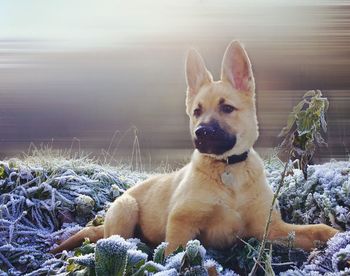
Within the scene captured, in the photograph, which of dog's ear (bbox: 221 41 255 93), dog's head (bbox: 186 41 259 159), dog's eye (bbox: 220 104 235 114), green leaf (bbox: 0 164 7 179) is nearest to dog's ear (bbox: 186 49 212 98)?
dog's head (bbox: 186 41 259 159)

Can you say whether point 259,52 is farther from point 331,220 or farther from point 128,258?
point 128,258

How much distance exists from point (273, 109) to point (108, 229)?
5.12 m

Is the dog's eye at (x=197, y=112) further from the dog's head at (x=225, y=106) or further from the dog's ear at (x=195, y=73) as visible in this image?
the dog's ear at (x=195, y=73)

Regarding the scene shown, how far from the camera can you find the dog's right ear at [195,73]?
139 inches

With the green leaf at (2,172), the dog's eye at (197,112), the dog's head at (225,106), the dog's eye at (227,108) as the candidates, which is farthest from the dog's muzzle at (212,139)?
the green leaf at (2,172)

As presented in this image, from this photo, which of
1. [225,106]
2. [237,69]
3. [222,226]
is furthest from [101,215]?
[237,69]

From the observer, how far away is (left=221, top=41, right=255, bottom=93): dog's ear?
132 inches

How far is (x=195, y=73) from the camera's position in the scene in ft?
11.7

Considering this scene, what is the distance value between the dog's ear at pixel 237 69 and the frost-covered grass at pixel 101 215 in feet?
3.06

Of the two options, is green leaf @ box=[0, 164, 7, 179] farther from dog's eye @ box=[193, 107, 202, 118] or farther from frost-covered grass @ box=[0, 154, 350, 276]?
dog's eye @ box=[193, 107, 202, 118]

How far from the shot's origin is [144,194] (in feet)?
12.1

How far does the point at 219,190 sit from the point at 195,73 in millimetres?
1040

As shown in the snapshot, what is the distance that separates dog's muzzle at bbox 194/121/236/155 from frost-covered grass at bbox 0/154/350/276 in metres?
0.61

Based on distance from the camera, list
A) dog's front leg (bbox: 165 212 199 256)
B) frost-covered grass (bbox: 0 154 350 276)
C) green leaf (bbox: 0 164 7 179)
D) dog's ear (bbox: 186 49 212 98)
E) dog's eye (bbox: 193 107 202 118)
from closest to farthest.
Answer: frost-covered grass (bbox: 0 154 350 276)
dog's front leg (bbox: 165 212 199 256)
dog's eye (bbox: 193 107 202 118)
dog's ear (bbox: 186 49 212 98)
green leaf (bbox: 0 164 7 179)
